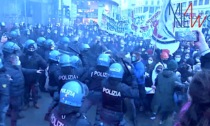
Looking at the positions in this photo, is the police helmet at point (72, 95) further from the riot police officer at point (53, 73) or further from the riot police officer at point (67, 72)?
the riot police officer at point (53, 73)

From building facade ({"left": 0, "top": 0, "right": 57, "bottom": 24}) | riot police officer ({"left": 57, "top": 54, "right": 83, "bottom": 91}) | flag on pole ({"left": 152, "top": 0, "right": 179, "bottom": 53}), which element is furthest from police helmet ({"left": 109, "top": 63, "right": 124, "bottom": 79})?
building facade ({"left": 0, "top": 0, "right": 57, "bottom": 24})

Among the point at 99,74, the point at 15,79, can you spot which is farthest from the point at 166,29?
the point at 15,79

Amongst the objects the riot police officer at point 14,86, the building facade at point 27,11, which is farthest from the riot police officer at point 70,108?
the building facade at point 27,11

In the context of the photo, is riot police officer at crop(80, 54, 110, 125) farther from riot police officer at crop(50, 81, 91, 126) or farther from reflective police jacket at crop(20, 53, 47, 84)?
riot police officer at crop(50, 81, 91, 126)

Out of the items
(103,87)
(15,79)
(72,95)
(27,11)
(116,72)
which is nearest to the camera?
(72,95)

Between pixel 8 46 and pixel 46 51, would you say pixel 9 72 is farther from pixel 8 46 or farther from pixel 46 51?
pixel 46 51

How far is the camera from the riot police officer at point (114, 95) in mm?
4609

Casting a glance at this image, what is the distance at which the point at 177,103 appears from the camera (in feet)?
20.2

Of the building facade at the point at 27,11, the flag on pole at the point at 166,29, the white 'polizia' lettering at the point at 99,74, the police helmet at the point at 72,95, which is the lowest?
the white 'polizia' lettering at the point at 99,74

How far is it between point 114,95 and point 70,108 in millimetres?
1511

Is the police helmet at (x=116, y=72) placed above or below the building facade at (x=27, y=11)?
below

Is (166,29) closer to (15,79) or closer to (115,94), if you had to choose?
(115,94)

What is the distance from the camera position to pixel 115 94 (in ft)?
15.1

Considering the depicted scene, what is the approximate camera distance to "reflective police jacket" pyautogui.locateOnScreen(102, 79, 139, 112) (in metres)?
4.61
